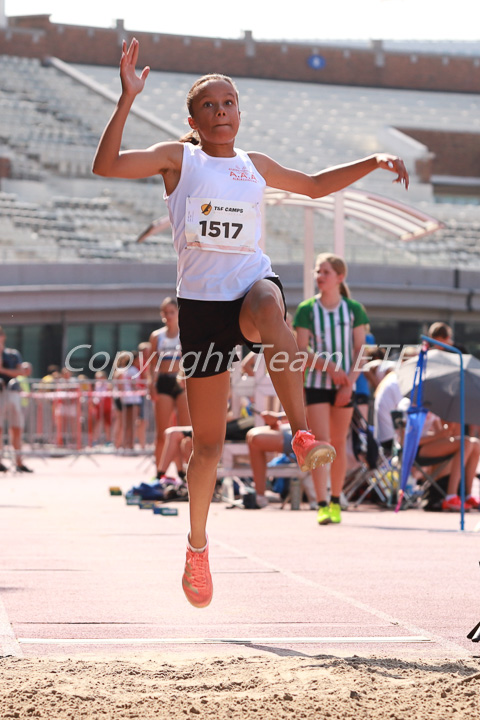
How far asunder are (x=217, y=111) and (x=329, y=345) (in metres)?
5.44

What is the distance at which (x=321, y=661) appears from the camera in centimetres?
431

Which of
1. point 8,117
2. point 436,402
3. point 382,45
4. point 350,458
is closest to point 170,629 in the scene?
point 436,402

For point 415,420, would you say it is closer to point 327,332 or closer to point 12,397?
point 327,332

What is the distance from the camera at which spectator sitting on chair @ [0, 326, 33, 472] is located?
58.3 feet

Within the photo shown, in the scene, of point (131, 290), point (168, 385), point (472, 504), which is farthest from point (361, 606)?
point (131, 290)

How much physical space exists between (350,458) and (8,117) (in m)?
38.6

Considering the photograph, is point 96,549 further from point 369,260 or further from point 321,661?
point 369,260

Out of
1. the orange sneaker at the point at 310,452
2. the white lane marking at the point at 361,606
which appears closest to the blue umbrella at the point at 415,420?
the white lane marking at the point at 361,606

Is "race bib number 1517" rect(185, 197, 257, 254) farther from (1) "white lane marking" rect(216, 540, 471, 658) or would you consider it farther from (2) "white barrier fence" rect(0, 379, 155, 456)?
(2) "white barrier fence" rect(0, 379, 155, 456)

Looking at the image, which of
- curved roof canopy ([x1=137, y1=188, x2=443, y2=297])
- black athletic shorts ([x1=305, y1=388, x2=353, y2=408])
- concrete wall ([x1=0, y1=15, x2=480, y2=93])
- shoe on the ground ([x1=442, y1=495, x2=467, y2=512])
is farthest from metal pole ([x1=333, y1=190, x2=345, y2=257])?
concrete wall ([x1=0, y1=15, x2=480, y2=93])

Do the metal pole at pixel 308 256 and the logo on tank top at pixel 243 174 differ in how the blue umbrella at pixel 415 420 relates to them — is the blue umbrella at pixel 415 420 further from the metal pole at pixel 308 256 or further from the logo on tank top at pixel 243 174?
the logo on tank top at pixel 243 174

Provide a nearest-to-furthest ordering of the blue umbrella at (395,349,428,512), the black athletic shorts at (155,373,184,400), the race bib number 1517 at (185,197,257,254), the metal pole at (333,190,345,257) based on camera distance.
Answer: the race bib number 1517 at (185,197,257,254)
the blue umbrella at (395,349,428,512)
the black athletic shorts at (155,373,184,400)
the metal pole at (333,190,345,257)

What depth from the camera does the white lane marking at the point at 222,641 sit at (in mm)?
4742

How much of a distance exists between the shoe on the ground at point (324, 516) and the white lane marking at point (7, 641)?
5281 mm
